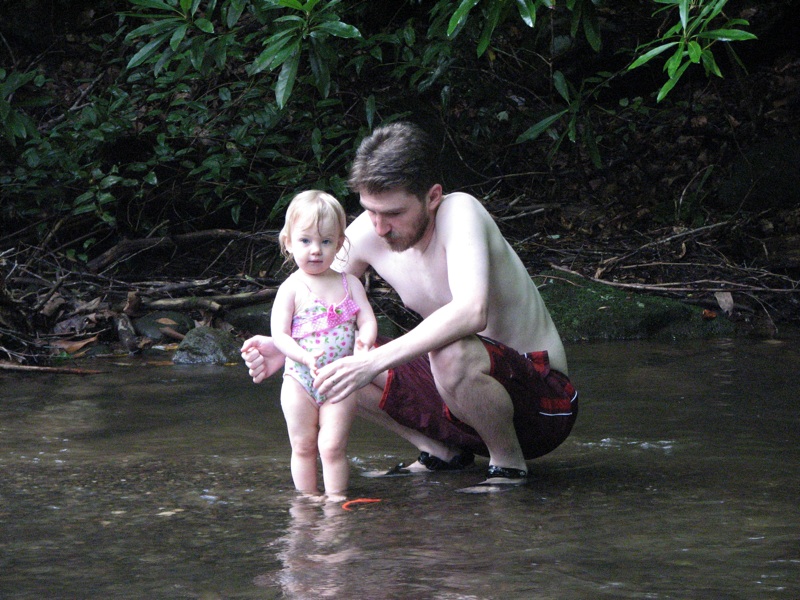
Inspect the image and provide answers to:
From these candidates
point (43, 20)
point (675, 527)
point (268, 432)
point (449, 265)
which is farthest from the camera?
point (43, 20)

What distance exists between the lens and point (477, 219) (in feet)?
9.86

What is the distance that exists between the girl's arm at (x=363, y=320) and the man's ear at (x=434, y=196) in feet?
1.09

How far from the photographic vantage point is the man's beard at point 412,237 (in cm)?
302

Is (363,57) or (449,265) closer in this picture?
(449,265)

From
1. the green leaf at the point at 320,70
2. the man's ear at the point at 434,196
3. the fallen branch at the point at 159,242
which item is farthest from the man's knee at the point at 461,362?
the fallen branch at the point at 159,242

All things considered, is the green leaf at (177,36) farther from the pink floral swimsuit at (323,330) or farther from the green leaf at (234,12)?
the pink floral swimsuit at (323,330)

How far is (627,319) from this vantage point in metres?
6.24

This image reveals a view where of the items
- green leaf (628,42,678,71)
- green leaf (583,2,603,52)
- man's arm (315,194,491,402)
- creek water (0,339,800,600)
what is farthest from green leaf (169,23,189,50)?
green leaf (628,42,678,71)

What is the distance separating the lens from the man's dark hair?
9.56 feet

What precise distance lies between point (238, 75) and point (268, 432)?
17.5 feet

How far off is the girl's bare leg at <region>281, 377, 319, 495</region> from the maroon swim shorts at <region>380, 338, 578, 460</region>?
0.29 m

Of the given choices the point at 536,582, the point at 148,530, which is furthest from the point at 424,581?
the point at 148,530

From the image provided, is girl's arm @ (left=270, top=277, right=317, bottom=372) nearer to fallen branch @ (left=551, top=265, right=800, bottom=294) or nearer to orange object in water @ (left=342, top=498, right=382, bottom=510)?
orange object in water @ (left=342, top=498, right=382, bottom=510)

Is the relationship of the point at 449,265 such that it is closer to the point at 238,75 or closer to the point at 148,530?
the point at 148,530
